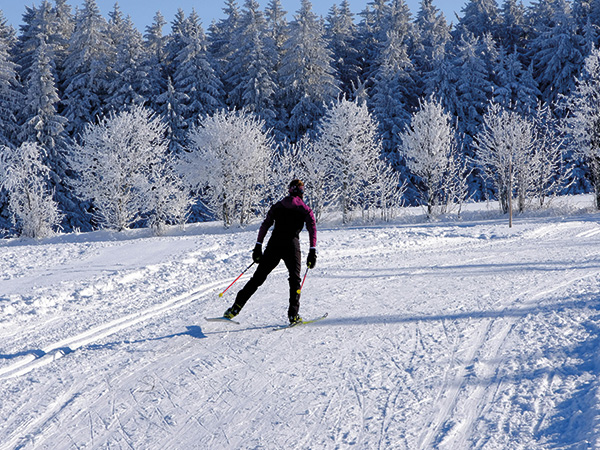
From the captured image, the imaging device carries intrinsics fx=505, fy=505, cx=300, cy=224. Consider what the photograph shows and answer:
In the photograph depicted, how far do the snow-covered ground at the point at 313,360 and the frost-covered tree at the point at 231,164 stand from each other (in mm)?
18697

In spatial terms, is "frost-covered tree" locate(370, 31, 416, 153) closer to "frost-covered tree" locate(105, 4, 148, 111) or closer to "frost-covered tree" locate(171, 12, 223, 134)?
"frost-covered tree" locate(171, 12, 223, 134)

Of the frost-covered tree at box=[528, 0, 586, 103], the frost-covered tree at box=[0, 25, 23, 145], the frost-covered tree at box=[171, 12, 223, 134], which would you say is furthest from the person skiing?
the frost-covered tree at box=[528, 0, 586, 103]

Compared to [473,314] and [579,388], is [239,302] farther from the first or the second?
[579,388]

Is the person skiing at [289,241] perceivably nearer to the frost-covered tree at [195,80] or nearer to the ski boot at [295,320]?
the ski boot at [295,320]

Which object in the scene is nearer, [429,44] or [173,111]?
[173,111]

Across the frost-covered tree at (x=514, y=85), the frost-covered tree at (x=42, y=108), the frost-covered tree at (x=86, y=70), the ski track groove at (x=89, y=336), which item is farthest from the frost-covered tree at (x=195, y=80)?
the ski track groove at (x=89, y=336)

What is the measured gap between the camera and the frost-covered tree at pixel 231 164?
94.1ft

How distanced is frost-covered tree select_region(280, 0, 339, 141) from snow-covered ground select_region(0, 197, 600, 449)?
3469 centimetres

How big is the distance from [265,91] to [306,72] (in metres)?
3.92

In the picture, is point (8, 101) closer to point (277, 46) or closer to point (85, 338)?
point (277, 46)

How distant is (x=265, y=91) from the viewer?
4303cm

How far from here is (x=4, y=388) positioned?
15.7ft

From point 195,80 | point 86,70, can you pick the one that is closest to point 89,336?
point 195,80

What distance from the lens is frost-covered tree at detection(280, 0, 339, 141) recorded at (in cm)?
4331
